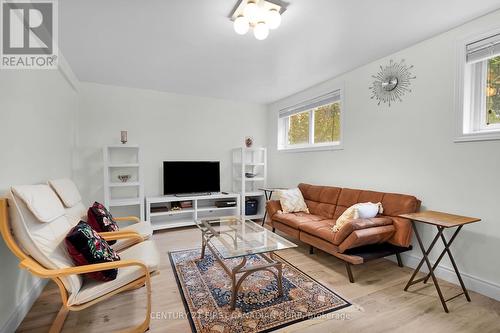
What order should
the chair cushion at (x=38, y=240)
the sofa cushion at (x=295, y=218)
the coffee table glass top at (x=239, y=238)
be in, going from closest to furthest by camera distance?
the chair cushion at (x=38, y=240) < the coffee table glass top at (x=239, y=238) < the sofa cushion at (x=295, y=218)

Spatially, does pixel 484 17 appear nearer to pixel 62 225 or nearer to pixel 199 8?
pixel 199 8

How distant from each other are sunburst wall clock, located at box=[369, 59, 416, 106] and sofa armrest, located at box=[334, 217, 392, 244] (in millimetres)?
1423

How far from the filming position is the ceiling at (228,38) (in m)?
1.93

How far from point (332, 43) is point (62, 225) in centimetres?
307

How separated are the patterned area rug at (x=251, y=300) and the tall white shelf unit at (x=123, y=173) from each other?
5.51ft

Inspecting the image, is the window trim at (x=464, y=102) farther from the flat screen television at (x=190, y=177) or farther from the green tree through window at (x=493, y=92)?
the flat screen television at (x=190, y=177)

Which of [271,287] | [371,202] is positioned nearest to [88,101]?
[271,287]

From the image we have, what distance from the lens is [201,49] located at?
8.74 feet

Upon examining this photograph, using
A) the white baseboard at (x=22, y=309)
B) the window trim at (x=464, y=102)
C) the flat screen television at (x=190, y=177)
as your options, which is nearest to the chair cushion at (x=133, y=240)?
the white baseboard at (x=22, y=309)

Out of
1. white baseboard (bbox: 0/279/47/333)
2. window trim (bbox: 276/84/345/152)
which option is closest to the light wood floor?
white baseboard (bbox: 0/279/47/333)

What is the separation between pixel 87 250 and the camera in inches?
62.3

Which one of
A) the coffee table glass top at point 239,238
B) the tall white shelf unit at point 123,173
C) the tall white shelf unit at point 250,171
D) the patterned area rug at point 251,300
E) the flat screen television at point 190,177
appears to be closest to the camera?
the patterned area rug at point 251,300

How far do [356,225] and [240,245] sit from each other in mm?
1139

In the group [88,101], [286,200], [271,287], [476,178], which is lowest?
[271,287]
